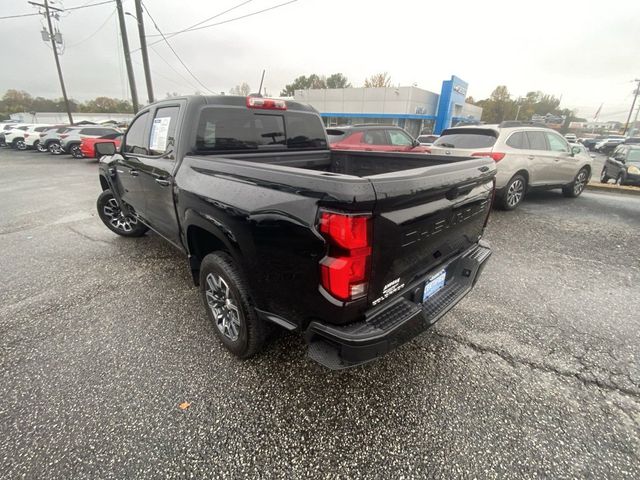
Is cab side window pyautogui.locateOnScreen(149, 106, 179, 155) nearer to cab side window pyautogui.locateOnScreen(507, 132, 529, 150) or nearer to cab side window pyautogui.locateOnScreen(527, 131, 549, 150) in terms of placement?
cab side window pyautogui.locateOnScreen(507, 132, 529, 150)

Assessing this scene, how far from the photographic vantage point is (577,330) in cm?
275

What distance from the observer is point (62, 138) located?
16281 mm

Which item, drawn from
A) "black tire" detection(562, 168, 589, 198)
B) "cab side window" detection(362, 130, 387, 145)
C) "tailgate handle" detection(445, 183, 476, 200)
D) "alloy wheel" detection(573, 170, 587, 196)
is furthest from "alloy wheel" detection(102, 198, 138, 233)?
"alloy wheel" detection(573, 170, 587, 196)

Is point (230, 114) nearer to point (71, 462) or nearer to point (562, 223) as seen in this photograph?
point (71, 462)

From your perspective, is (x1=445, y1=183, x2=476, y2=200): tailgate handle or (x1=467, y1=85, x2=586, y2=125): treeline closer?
(x1=445, y1=183, x2=476, y2=200): tailgate handle

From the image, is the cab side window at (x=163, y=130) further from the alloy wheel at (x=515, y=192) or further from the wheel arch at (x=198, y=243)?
the alloy wheel at (x=515, y=192)

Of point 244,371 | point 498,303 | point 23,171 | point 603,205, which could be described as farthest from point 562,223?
point 23,171

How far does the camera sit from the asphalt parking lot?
1657 millimetres

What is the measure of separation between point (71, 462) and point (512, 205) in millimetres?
7576

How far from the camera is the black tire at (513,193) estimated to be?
246 inches

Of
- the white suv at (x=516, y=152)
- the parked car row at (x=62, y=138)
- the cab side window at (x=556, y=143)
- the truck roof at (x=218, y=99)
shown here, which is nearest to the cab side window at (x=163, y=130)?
the truck roof at (x=218, y=99)

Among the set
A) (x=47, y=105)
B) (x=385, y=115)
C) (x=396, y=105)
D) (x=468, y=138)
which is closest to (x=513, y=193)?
(x=468, y=138)

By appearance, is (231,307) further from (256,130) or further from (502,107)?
(502,107)

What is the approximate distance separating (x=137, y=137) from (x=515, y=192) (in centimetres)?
690
